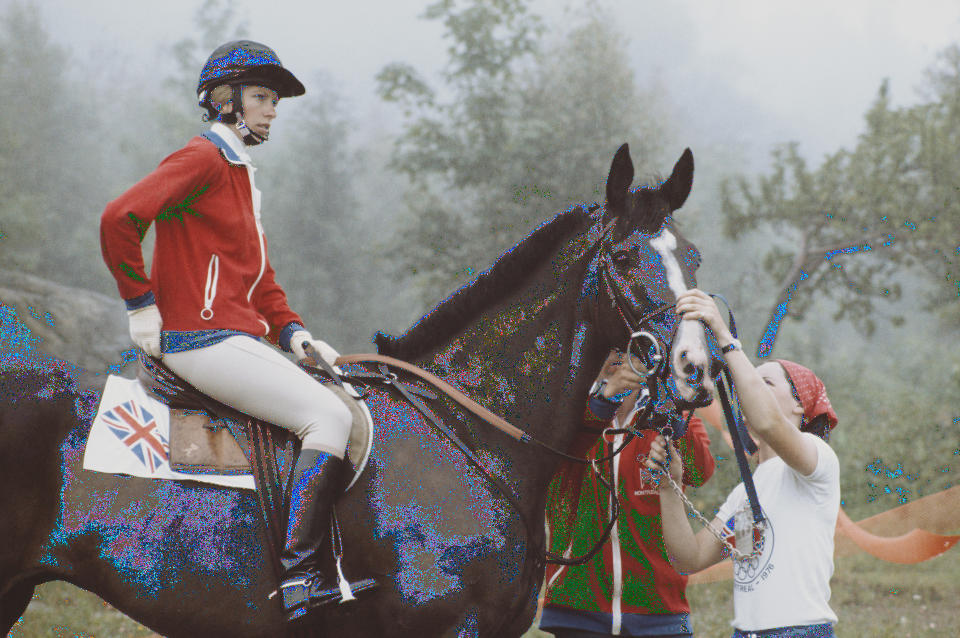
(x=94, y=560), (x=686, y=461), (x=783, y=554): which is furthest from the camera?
(x=686, y=461)

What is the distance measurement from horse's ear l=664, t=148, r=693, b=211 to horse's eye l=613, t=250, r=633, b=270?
1.13 feet

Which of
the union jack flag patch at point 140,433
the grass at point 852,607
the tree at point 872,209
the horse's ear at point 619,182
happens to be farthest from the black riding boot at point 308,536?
the tree at point 872,209

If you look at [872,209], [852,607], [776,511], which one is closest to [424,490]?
[776,511]

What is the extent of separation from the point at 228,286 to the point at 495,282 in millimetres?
1072

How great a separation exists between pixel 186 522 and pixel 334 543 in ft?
1.74

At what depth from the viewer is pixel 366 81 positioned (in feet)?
472

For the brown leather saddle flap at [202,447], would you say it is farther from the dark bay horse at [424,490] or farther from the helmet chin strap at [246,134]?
the helmet chin strap at [246,134]

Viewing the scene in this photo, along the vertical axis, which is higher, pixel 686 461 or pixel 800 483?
pixel 686 461

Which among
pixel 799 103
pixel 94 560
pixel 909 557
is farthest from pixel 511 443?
pixel 799 103

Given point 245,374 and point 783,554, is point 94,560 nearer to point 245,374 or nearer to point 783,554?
point 245,374

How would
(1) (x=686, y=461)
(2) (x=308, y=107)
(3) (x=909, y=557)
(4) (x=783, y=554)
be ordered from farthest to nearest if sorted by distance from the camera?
1. (2) (x=308, y=107)
2. (3) (x=909, y=557)
3. (1) (x=686, y=461)
4. (4) (x=783, y=554)

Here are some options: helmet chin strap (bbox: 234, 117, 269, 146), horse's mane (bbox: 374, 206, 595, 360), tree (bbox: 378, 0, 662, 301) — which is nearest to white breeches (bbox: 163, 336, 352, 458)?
horse's mane (bbox: 374, 206, 595, 360)

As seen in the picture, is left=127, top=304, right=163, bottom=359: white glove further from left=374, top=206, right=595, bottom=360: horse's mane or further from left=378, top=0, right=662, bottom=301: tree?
left=378, top=0, right=662, bottom=301: tree

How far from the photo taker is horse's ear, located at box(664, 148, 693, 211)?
10.4 ft
